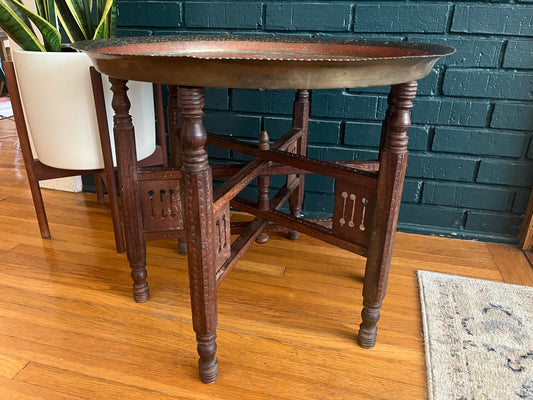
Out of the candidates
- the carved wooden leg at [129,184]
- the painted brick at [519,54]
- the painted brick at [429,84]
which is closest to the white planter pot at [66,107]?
the carved wooden leg at [129,184]

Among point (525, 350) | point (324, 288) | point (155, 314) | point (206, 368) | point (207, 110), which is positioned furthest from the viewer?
point (207, 110)

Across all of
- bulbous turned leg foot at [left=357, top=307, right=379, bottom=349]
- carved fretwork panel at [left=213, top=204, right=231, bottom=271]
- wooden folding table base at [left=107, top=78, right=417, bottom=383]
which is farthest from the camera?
bulbous turned leg foot at [left=357, top=307, right=379, bottom=349]

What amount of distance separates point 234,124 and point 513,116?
3.33 ft

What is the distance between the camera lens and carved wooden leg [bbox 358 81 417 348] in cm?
88

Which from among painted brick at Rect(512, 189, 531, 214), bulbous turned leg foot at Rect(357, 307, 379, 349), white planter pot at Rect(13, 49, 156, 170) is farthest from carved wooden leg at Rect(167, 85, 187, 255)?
painted brick at Rect(512, 189, 531, 214)

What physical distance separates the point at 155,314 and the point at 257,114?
2.81 ft

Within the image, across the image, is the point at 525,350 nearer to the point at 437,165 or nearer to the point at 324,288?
the point at 324,288

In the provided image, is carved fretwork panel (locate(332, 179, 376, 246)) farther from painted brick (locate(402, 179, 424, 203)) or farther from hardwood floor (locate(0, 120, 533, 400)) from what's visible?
painted brick (locate(402, 179, 424, 203))

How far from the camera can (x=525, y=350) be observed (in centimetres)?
107

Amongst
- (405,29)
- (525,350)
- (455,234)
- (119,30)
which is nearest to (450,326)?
(525,350)

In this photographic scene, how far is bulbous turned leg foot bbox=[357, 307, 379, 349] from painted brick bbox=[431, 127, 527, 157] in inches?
30.4

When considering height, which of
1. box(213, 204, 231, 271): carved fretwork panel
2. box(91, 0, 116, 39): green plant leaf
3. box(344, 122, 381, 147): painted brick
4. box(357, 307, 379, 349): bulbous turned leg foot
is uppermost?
box(91, 0, 116, 39): green plant leaf

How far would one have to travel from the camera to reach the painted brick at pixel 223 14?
4.96 ft

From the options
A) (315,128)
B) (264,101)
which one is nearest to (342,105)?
(315,128)
